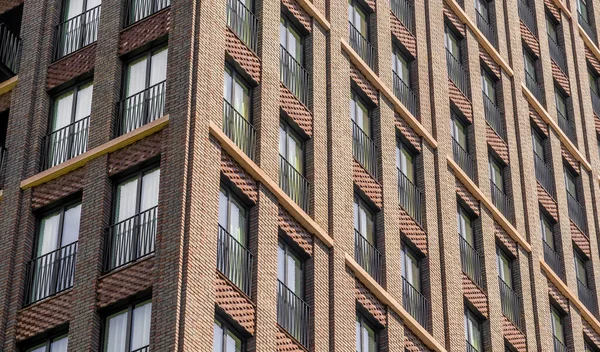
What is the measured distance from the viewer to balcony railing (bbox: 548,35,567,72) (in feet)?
237

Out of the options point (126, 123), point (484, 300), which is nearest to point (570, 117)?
point (484, 300)

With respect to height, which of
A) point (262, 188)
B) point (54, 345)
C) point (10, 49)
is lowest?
point (54, 345)

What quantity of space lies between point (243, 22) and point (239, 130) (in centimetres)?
398

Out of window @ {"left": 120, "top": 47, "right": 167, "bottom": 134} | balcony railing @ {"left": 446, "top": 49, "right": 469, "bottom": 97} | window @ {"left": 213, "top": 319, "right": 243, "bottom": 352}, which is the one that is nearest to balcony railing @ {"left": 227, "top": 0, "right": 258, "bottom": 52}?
window @ {"left": 120, "top": 47, "right": 167, "bottom": 134}

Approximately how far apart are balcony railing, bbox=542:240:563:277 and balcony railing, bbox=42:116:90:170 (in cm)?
2285

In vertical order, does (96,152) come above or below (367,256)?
above

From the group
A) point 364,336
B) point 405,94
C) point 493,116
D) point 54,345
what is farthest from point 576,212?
point 54,345

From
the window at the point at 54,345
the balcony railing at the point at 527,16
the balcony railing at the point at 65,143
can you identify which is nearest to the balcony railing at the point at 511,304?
the balcony railing at the point at 527,16

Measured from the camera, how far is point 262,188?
1769 inches

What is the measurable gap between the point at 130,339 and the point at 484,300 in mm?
18197

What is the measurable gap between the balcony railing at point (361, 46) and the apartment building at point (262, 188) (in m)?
0.11

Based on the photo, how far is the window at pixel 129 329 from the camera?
40.4 metres

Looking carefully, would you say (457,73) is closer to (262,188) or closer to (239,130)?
(239,130)

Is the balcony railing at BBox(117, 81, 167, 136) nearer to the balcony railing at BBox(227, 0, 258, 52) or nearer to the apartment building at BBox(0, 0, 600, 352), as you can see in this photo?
the apartment building at BBox(0, 0, 600, 352)
